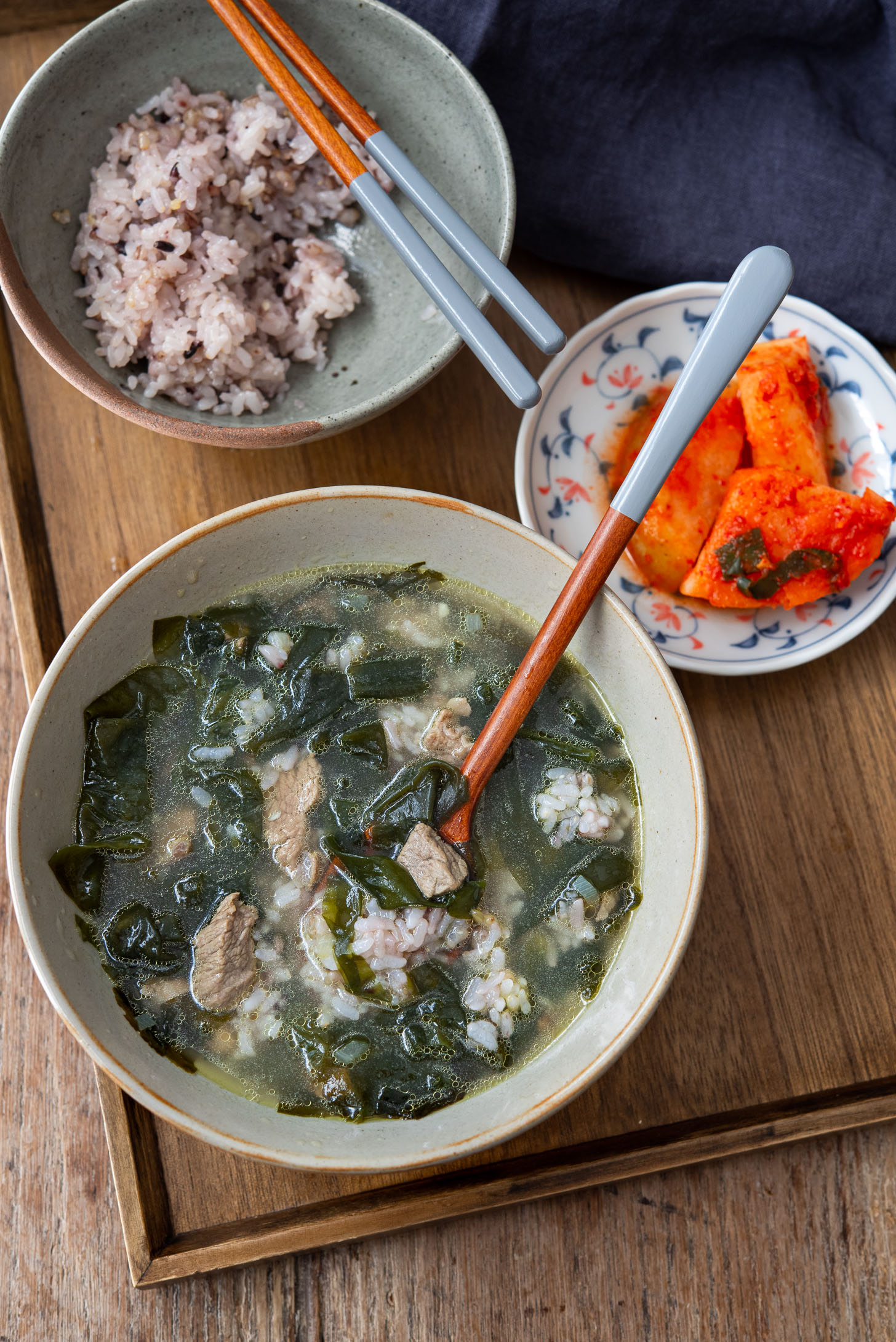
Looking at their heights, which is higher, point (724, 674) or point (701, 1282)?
point (724, 674)

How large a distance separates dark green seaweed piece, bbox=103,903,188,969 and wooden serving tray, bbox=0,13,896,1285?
15.2 inches

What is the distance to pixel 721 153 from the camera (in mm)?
2457

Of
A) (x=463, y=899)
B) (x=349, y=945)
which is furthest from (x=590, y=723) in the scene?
(x=349, y=945)

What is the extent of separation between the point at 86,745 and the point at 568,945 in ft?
3.48

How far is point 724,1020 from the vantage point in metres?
2.24

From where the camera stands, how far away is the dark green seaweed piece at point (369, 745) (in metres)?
2.05

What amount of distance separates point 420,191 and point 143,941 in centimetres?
162

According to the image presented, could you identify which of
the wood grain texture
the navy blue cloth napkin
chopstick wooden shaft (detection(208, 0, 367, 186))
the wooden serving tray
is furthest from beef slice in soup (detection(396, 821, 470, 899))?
the navy blue cloth napkin

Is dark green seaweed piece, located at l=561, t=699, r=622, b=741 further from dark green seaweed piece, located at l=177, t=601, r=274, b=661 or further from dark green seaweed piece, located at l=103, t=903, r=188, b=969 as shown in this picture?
dark green seaweed piece, located at l=103, t=903, r=188, b=969

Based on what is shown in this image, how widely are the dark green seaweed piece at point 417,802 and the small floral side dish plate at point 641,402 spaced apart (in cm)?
65

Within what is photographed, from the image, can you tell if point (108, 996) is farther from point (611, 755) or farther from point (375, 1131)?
point (611, 755)

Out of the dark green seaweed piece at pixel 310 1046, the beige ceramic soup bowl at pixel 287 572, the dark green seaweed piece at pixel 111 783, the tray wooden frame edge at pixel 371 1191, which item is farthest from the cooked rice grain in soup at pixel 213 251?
the tray wooden frame edge at pixel 371 1191

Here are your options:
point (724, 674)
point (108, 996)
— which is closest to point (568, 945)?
point (724, 674)

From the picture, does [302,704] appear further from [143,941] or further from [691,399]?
[691,399]
